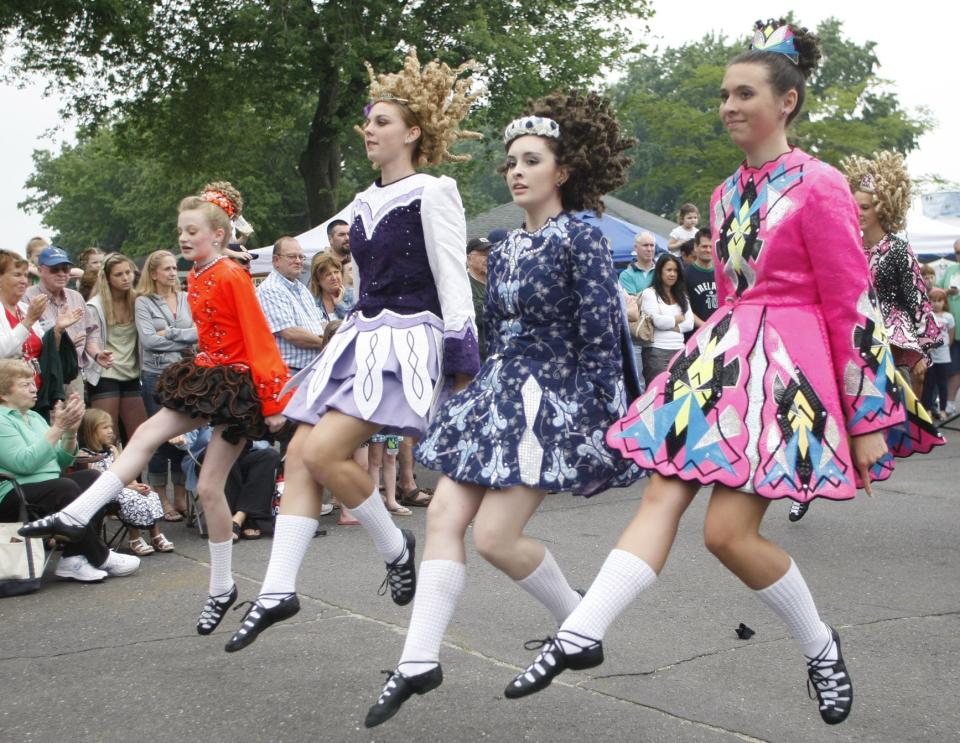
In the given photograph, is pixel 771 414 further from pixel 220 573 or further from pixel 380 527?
pixel 220 573

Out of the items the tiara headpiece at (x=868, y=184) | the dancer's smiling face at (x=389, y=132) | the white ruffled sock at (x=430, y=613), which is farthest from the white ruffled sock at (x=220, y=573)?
the tiara headpiece at (x=868, y=184)

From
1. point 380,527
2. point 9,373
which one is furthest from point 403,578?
point 9,373

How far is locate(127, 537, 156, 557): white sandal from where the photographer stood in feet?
24.5

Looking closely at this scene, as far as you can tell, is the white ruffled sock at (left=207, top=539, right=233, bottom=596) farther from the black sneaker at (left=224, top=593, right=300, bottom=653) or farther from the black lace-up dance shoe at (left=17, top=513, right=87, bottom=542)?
the black sneaker at (left=224, top=593, right=300, bottom=653)

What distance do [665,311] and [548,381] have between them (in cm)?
692

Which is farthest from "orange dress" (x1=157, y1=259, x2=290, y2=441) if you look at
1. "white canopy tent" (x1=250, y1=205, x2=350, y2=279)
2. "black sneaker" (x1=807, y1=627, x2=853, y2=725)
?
"white canopy tent" (x1=250, y1=205, x2=350, y2=279)

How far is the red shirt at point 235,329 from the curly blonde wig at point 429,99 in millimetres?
1023

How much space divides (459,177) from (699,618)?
25215 mm

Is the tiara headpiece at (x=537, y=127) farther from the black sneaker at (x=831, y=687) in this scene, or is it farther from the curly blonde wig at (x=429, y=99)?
the black sneaker at (x=831, y=687)

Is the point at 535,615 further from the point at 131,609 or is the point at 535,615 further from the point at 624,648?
the point at 131,609

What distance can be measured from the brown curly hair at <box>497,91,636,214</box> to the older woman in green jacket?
3.41 meters

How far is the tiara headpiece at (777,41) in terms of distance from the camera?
3.74 m

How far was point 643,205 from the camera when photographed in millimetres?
65938

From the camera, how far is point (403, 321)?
457 cm
